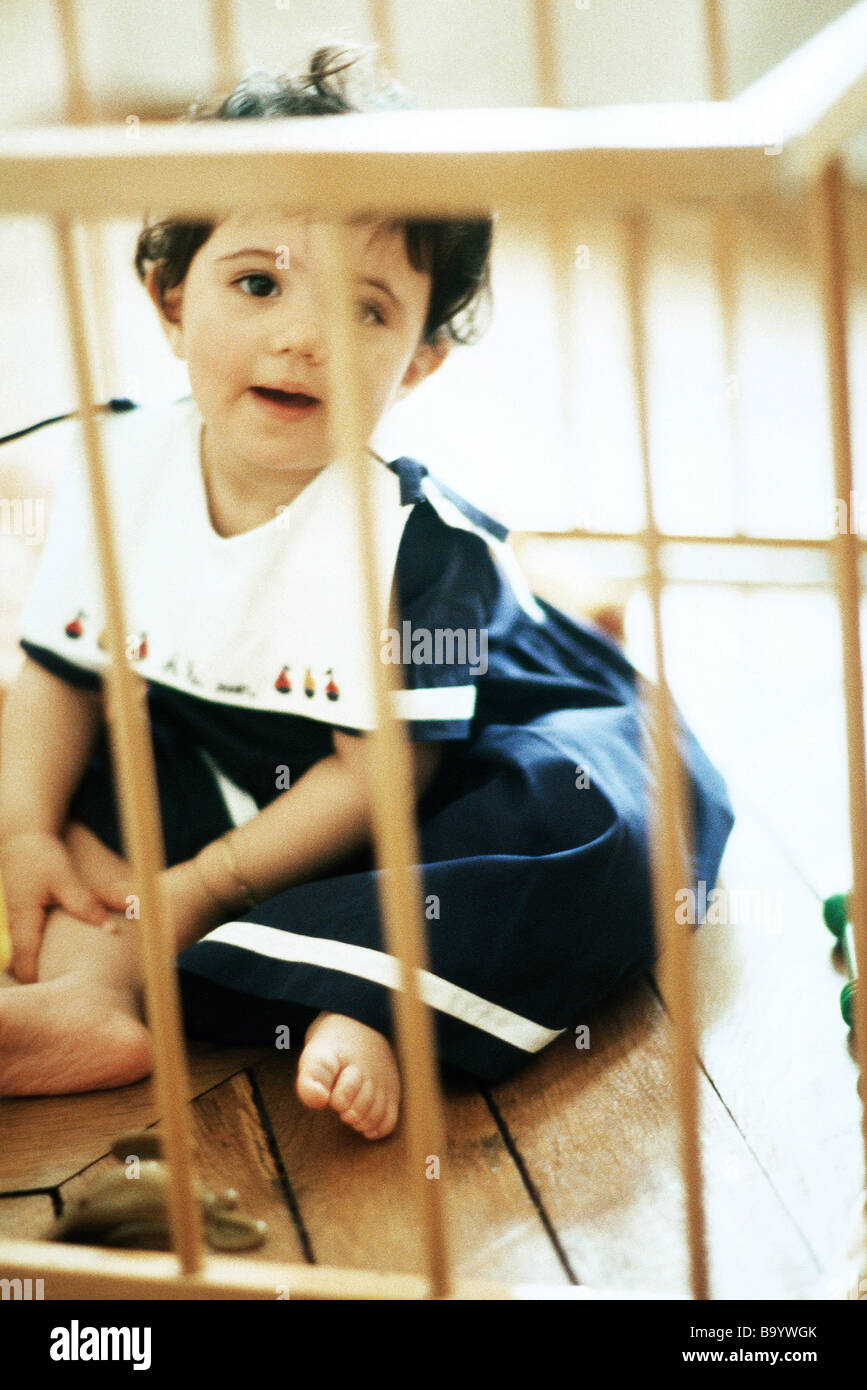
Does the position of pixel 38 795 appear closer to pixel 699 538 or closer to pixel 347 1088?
pixel 347 1088

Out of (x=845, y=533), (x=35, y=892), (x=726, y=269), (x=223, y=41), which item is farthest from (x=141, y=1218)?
(x=223, y=41)

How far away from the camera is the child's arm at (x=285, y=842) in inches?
36.4

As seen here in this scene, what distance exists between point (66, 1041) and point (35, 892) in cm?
15

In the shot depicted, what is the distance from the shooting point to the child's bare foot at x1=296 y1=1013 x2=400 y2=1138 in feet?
2.48

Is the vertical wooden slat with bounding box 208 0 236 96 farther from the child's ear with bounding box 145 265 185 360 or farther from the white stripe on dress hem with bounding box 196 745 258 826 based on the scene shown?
the white stripe on dress hem with bounding box 196 745 258 826

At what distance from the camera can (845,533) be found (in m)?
0.57

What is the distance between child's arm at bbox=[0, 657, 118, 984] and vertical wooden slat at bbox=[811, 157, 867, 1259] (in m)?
0.52

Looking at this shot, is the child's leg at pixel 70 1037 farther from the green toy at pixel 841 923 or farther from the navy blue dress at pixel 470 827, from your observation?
the green toy at pixel 841 923

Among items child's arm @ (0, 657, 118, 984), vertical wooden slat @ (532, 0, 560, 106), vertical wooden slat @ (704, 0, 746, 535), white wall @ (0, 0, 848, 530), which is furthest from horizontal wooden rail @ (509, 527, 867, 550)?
child's arm @ (0, 657, 118, 984)

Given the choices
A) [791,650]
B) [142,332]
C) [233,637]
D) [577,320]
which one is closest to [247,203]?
[233,637]

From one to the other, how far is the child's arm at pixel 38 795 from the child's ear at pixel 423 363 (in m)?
0.31

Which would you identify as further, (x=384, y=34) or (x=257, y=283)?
(x=384, y=34)

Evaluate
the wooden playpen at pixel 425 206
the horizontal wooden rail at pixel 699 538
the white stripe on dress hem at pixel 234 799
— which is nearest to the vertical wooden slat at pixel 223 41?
the horizontal wooden rail at pixel 699 538

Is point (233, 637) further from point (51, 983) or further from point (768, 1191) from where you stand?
point (768, 1191)
